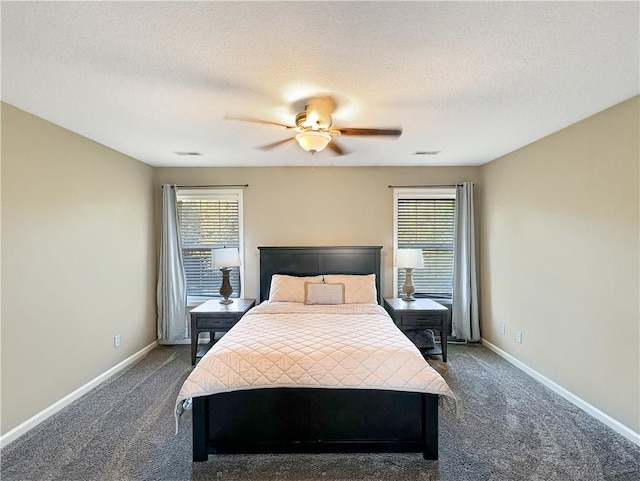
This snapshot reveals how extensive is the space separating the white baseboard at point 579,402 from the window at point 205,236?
3510mm

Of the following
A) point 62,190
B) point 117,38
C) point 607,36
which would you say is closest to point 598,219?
point 607,36

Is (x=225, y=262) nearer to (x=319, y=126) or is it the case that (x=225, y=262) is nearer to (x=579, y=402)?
(x=319, y=126)

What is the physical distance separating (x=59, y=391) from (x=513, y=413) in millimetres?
3857

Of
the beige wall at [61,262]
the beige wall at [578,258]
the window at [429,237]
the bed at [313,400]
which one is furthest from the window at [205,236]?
the beige wall at [578,258]

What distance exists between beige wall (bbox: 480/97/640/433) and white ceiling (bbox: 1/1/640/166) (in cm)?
36

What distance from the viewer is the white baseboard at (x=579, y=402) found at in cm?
234

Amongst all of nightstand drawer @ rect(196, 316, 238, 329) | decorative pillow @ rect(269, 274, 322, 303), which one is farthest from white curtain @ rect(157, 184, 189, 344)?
decorative pillow @ rect(269, 274, 322, 303)

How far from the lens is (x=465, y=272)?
4.34m

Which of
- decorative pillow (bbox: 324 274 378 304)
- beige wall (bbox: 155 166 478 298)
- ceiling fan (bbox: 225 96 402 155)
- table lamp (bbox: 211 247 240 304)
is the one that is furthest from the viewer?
beige wall (bbox: 155 166 478 298)

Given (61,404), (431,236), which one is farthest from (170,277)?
(431,236)

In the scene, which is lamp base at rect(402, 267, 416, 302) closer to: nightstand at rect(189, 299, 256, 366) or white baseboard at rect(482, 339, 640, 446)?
white baseboard at rect(482, 339, 640, 446)

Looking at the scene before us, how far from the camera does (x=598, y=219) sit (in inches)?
104

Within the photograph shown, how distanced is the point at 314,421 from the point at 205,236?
10.2 feet

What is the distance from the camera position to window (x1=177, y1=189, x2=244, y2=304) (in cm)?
453
